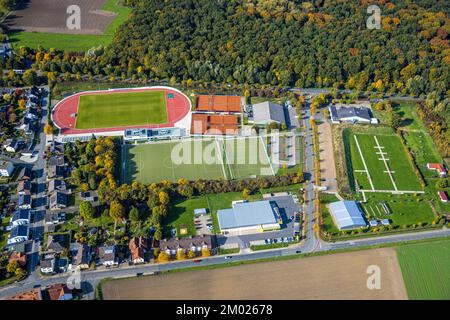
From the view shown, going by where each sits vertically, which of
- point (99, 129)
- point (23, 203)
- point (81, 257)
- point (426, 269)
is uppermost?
point (99, 129)

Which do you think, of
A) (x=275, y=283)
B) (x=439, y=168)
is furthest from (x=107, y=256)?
(x=439, y=168)

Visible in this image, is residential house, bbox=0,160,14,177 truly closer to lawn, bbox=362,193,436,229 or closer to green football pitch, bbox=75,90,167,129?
green football pitch, bbox=75,90,167,129

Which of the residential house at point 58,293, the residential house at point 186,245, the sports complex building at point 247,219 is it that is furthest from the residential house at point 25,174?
the sports complex building at point 247,219

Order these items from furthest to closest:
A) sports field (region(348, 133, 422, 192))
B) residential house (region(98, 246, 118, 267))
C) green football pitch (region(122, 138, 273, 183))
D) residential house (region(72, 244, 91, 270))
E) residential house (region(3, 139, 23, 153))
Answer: residential house (region(3, 139, 23, 153))
sports field (region(348, 133, 422, 192))
green football pitch (region(122, 138, 273, 183))
residential house (region(98, 246, 118, 267))
residential house (region(72, 244, 91, 270))

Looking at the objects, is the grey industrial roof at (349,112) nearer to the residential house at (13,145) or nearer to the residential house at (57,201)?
the residential house at (57,201)

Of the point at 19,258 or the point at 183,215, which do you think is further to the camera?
the point at 183,215

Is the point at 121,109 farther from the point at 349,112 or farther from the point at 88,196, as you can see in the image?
the point at 349,112

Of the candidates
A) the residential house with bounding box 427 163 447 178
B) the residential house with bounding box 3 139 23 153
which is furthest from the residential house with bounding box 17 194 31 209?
the residential house with bounding box 427 163 447 178
